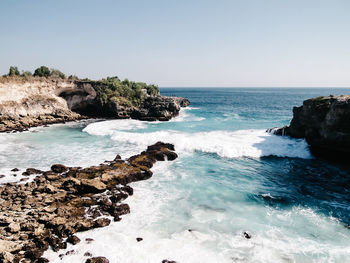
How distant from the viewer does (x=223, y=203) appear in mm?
15234

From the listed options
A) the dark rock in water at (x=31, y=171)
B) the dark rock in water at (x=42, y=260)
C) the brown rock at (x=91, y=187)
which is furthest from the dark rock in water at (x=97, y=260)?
the dark rock in water at (x=31, y=171)

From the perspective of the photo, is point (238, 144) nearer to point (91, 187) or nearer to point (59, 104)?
point (91, 187)

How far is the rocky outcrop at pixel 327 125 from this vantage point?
23141mm

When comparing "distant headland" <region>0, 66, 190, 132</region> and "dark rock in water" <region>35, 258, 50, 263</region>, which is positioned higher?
"distant headland" <region>0, 66, 190, 132</region>

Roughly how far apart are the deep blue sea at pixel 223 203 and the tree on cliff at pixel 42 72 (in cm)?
3236

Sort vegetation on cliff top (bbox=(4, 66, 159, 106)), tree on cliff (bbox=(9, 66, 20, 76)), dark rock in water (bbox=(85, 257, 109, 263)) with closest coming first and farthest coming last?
dark rock in water (bbox=(85, 257, 109, 263)) → tree on cliff (bbox=(9, 66, 20, 76)) → vegetation on cliff top (bbox=(4, 66, 159, 106))

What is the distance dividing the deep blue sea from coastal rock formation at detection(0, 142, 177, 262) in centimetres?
73

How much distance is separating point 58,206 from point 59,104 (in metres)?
40.3

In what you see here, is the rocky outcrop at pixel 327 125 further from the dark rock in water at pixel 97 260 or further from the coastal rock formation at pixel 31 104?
the coastal rock formation at pixel 31 104

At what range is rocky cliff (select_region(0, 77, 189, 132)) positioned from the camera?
4041 centimetres

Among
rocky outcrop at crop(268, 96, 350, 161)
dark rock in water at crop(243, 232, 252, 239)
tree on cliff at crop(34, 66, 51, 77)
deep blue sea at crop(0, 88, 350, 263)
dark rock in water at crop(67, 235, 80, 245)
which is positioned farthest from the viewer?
tree on cliff at crop(34, 66, 51, 77)

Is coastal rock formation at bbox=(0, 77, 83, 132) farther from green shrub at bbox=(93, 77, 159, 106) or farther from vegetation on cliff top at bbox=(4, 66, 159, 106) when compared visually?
green shrub at bbox=(93, 77, 159, 106)

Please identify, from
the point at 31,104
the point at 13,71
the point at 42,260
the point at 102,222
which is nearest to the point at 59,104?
the point at 31,104

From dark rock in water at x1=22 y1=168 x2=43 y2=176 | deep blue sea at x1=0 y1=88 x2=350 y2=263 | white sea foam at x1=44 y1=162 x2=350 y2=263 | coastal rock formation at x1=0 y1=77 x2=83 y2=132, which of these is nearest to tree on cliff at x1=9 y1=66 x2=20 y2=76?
coastal rock formation at x1=0 y1=77 x2=83 y2=132
